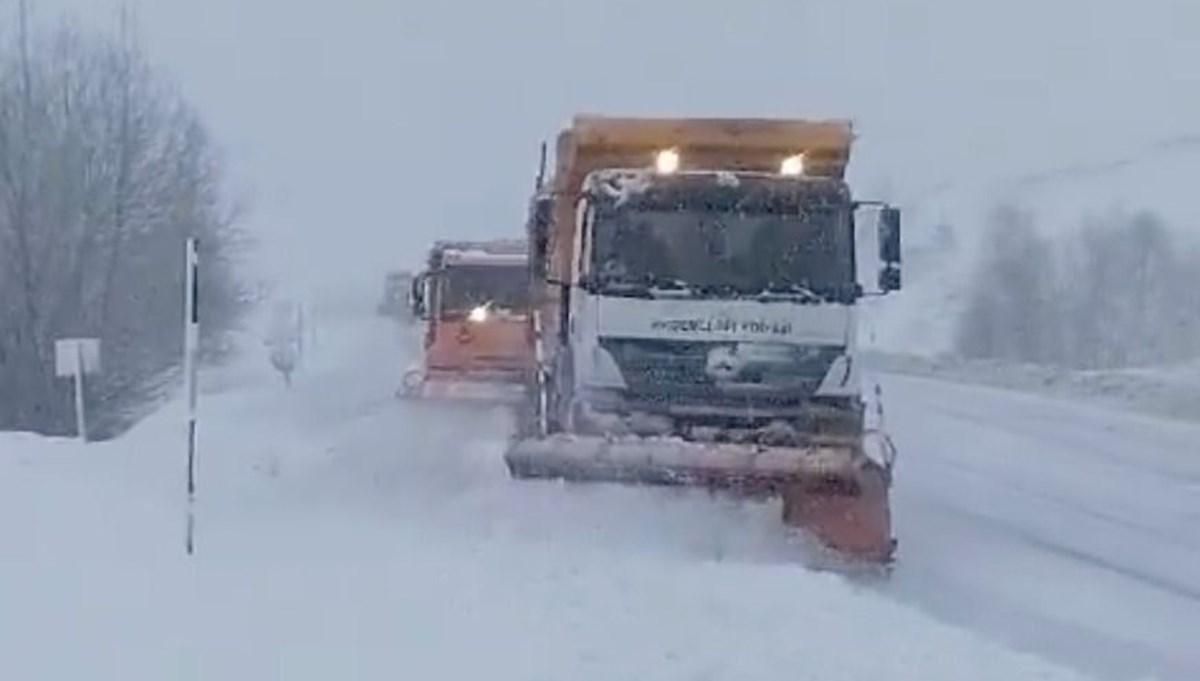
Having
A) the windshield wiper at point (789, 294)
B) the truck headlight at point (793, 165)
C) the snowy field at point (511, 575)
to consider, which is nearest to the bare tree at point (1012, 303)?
the snowy field at point (511, 575)

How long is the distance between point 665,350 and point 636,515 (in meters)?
1.34

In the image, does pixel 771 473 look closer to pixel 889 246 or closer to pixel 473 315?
pixel 889 246

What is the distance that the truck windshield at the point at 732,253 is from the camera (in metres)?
13.0

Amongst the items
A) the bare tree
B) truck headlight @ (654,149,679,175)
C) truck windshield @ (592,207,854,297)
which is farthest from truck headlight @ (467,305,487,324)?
the bare tree

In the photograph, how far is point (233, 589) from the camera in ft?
31.6

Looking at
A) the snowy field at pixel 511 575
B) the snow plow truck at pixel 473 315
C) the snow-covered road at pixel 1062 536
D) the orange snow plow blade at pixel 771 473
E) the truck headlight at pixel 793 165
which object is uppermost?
the truck headlight at pixel 793 165

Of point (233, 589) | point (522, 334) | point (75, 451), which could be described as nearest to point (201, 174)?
point (522, 334)

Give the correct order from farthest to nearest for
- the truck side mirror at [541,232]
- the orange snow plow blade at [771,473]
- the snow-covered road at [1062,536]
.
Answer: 1. the truck side mirror at [541,232]
2. the orange snow plow blade at [771,473]
3. the snow-covered road at [1062,536]

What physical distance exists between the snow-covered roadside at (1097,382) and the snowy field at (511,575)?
34.9 ft

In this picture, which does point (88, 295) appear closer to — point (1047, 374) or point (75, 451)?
point (1047, 374)

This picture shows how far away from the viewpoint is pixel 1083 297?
68.2 m

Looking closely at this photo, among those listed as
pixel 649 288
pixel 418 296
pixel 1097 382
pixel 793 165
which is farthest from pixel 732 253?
pixel 1097 382

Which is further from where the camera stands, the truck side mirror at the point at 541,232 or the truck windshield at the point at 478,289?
the truck windshield at the point at 478,289

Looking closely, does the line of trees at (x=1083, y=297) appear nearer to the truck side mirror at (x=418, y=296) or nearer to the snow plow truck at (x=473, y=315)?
the snow plow truck at (x=473, y=315)
